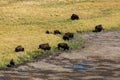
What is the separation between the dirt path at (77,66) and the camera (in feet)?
86.9

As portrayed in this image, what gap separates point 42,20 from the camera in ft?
171

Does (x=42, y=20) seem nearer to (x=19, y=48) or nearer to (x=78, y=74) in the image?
(x=19, y=48)

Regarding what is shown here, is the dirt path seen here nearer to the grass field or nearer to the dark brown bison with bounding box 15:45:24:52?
the grass field

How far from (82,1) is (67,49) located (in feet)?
102

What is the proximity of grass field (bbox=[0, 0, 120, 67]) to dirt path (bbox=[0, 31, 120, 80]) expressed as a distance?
6.56 ft

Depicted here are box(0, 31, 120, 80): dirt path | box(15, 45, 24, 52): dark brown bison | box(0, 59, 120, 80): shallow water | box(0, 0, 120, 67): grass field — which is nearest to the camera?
box(0, 59, 120, 80): shallow water

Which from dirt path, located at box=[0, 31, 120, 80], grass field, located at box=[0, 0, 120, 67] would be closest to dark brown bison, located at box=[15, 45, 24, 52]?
grass field, located at box=[0, 0, 120, 67]

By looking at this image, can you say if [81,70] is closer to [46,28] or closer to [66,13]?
[46,28]

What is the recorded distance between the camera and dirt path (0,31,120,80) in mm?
26484

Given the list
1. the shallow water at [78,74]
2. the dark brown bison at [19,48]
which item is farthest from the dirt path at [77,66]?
the dark brown bison at [19,48]

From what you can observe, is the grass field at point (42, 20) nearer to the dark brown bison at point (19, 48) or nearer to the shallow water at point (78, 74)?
the dark brown bison at point (19, 48)

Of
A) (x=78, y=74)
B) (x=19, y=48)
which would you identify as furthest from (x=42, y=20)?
(x=78, y=74)

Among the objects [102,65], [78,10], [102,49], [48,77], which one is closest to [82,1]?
[78,10]

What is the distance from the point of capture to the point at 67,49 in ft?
117
